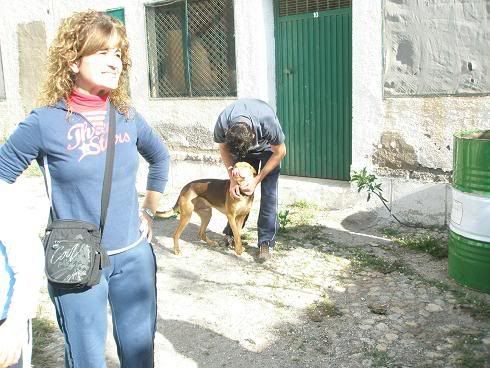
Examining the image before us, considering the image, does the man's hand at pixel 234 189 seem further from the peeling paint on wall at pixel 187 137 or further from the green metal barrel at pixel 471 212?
the peeling paint on wall at pixel 187 137

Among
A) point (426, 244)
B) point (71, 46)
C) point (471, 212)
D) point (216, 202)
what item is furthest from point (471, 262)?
point (71, 46)

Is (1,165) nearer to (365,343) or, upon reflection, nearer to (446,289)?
(365,343)

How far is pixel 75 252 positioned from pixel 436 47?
14.6ft

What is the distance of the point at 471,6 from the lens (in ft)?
16.5

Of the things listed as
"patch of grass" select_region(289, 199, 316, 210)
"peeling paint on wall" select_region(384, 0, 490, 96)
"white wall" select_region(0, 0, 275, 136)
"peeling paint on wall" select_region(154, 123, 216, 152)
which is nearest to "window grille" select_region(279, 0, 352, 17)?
"white wall" select_region(0, 0, 275, 136)

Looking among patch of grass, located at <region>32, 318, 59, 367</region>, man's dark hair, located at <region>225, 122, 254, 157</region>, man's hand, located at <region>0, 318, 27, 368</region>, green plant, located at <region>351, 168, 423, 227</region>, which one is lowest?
patch of grass, located at <region>32, 318, 59, 367</region>

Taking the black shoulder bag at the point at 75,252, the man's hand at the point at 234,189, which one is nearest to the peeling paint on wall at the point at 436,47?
the man's hand at the point at 234,189

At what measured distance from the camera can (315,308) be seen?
387 centimetres

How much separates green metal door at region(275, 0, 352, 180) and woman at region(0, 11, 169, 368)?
183 inches

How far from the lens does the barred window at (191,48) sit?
23.5ft

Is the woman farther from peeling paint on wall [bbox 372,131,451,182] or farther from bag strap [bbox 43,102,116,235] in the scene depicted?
peeling paint on wall [bbox 372,131,451,182]

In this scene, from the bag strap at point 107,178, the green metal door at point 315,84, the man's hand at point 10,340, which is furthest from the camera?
the green metal door at point 315,84

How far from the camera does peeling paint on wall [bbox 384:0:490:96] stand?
5055 millimetres

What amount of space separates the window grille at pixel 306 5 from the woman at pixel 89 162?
469cm
